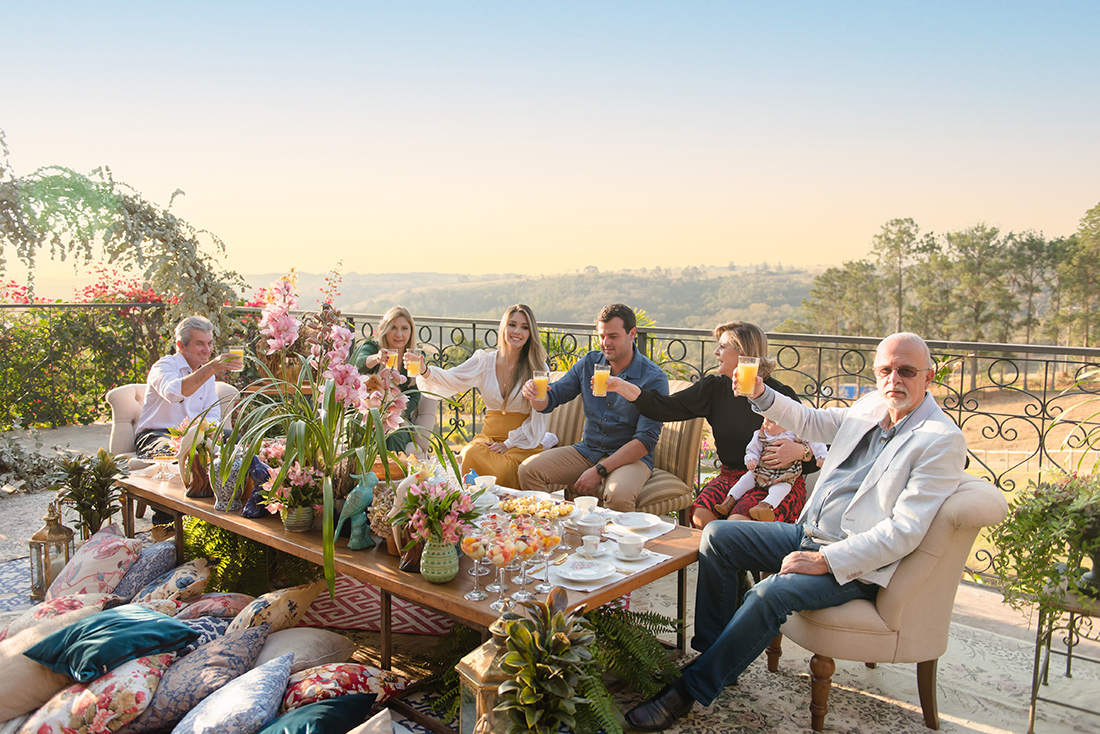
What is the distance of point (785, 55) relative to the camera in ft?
72.3

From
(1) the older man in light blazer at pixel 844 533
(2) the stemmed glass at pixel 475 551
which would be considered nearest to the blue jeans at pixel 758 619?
(1) the older man in light blazer at pixel 844 533

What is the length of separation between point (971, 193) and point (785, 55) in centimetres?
1023

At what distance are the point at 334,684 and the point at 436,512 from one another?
1.77 ft

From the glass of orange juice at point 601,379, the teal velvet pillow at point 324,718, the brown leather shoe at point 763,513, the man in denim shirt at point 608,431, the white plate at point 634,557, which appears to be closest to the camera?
the teal velvet pillow at point 324,718

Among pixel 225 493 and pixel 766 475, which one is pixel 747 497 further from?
pixel 225 493

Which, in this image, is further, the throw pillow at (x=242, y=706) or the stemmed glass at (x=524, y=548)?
the stemmed glass at (x=524, y=548)

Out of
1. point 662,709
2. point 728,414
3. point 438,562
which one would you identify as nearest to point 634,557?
point 662,709

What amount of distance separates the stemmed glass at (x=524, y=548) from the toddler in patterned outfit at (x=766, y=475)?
3.72ft

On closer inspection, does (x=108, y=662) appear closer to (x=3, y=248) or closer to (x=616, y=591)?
(x=616, y=591)

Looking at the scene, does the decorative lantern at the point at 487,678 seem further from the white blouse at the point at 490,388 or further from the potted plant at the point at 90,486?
the potted plant at the point at 90,486

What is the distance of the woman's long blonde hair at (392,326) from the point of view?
409cm

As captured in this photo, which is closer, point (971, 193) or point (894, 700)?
point (894, 700)

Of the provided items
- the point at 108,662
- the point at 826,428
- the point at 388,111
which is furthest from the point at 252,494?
the point at 388,111

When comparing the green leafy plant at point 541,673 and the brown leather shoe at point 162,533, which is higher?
the green leafy plant at point 541,673
